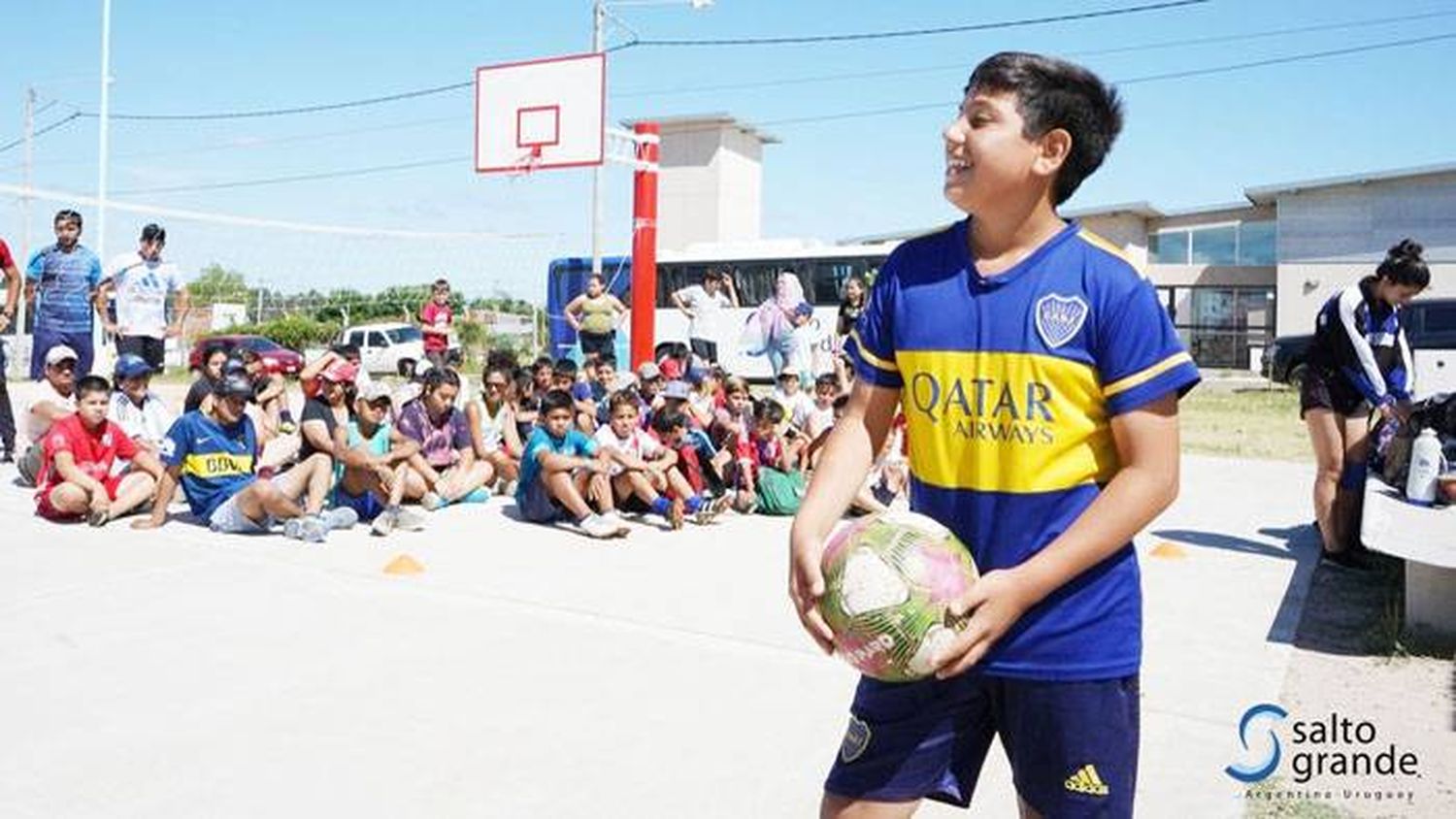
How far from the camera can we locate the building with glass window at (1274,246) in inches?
1174

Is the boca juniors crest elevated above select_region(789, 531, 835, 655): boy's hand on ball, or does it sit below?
above

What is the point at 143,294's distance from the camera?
10070 mm

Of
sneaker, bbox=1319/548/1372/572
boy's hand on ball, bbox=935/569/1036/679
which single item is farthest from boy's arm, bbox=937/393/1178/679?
sneaker, bbox=1319/548/1372/572

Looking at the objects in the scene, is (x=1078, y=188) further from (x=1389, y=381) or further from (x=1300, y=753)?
(x=1389, y=381)

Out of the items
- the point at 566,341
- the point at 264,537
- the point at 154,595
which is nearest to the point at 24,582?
the point at 154,595

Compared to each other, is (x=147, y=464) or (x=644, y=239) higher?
(x=644, y=239)

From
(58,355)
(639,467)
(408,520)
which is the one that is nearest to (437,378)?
(408,520)

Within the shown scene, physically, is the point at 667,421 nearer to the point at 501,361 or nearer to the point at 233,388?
the point at 501,361

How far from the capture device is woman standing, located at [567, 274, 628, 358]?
13.7 meters

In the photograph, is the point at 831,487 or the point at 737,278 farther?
the point at 737,278

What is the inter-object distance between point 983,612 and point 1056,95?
2.97ft

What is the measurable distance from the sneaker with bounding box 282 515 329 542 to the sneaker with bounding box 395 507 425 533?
0.49m

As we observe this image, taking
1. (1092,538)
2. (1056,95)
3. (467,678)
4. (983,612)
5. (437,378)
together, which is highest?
(1056,95)

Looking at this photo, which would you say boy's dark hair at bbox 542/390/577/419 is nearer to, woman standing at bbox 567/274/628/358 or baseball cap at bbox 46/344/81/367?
baseball cap at bbox 46/344/81/367
